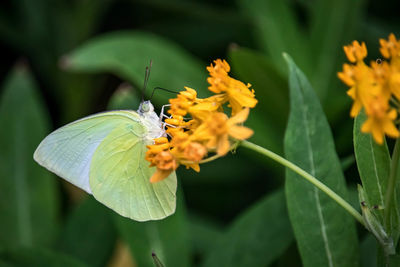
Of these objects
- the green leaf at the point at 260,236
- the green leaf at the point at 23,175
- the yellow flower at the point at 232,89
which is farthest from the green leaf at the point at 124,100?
the yellow flower at the point at 232,89

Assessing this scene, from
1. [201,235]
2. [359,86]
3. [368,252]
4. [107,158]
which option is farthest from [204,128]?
[201,235]

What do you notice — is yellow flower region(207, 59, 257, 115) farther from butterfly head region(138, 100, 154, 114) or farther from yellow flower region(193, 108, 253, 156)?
butterfly head region(138, 100, 154, 114)

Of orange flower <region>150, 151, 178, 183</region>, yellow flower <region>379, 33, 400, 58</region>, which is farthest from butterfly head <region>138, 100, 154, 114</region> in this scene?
yellow flower <region>379, 33, 400, 58</region>

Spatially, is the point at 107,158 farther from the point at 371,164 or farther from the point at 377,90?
the point at 377,90

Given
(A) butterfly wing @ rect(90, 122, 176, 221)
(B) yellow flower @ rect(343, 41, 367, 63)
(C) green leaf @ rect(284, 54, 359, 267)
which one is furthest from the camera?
(A) butterfly wing @ rect(90, 122, 176, 221)

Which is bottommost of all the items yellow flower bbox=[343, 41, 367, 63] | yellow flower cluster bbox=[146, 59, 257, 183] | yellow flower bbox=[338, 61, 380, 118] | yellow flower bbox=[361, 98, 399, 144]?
yellow flower cluster bbox=[146, 59, 257, 183]

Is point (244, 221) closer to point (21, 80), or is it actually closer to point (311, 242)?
point (311, 242)

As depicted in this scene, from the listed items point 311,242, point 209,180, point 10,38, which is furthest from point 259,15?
point 10,38
